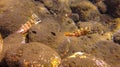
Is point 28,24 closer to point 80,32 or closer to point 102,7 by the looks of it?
point 80,32

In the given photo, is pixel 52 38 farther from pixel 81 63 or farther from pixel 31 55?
pixel 81 63

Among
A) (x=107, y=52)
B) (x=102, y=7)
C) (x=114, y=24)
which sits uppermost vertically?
(x=107, y=52)

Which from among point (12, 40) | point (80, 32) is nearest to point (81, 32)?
point (80, 32)

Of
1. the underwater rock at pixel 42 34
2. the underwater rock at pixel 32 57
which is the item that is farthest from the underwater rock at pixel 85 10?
the underwater rock at pixel 32 57

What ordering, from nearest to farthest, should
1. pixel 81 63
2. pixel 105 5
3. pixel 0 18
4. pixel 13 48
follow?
1. pixel 81 63
2. pixel 13 48
3. pixel 0 18
4. pixel 105 5

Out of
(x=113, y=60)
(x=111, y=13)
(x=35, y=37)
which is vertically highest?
(x=35, y=37)

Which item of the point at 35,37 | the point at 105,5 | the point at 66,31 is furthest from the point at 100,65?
the point at 105,5

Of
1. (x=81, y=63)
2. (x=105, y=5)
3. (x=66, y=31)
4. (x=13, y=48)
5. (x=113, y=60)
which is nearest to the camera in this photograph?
(x=81, y=63)

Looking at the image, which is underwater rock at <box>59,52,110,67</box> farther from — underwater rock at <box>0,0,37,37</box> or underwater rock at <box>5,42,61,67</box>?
underwater rock at <box>0,0,37,37</box>
